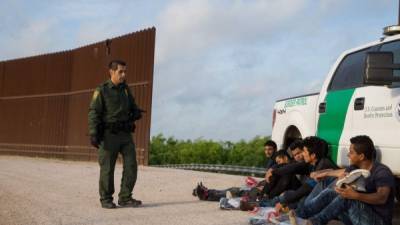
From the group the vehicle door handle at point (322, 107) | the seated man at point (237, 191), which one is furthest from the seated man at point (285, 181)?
the seated man at point (237, 191)

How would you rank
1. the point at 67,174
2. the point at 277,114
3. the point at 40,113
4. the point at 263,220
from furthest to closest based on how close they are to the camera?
the point at 40,113
the point at 67,174
the point at 277,114
the point at 263,220

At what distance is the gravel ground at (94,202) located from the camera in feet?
23.6

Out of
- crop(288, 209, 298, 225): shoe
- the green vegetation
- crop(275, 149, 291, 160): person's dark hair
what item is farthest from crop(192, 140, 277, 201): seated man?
the green vegetation

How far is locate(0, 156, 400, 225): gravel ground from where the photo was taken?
7.19 meters

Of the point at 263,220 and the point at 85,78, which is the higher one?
the point at 85,78

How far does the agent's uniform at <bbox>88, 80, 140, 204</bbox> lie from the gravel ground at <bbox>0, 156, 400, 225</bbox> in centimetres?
39

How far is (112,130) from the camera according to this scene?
27.6ft

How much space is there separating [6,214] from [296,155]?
3.51 metres

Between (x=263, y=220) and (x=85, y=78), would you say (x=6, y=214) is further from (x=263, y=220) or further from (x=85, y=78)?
(x=85, y=78)

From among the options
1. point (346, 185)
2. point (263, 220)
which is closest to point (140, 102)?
point (263, 220)

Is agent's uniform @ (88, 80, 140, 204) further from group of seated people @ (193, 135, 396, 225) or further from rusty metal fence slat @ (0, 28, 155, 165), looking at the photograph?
rusty metal fence slat @ (0, 28, 155, 165)

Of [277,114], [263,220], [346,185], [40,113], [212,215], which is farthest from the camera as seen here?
[40,113]

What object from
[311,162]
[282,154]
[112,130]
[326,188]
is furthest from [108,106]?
[326,188]

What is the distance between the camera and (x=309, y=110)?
7891 millimetres
